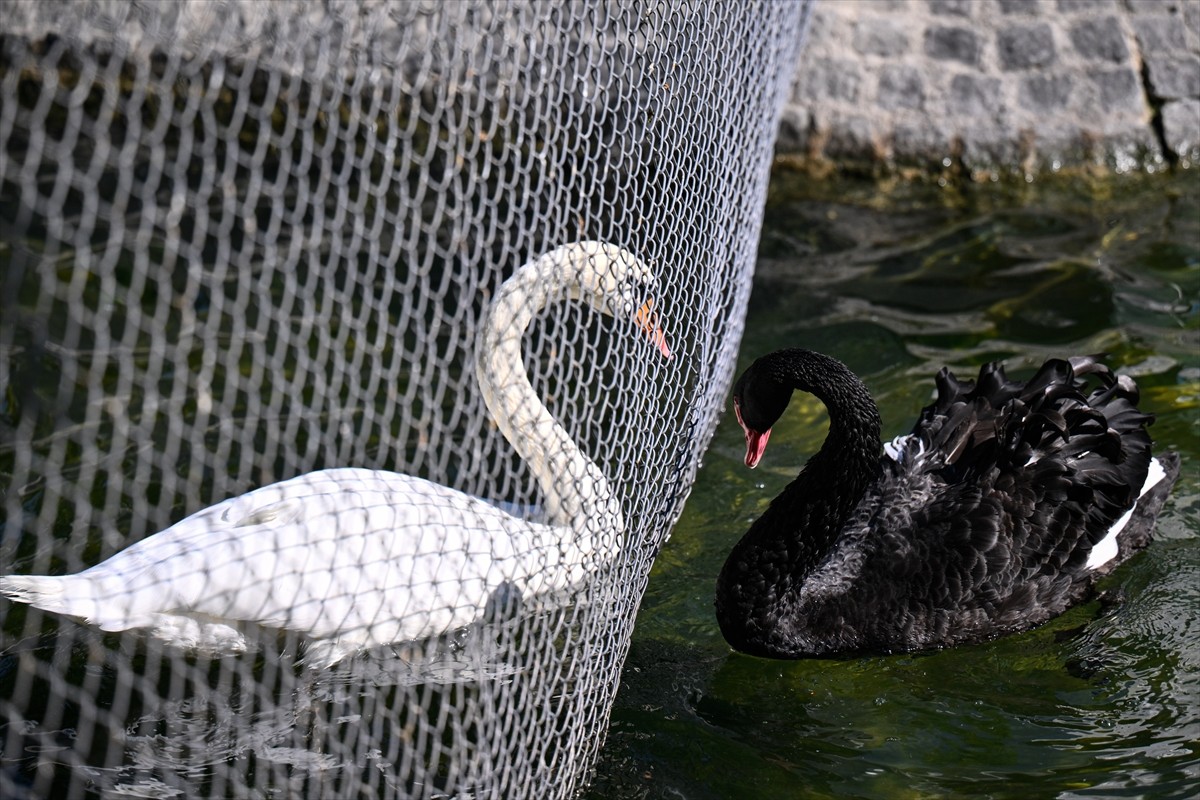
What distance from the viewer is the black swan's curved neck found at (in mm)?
3350

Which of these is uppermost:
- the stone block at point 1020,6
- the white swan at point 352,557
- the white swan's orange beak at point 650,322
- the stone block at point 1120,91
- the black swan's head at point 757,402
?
the stone block at point 1020,6

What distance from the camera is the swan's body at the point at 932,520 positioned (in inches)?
134

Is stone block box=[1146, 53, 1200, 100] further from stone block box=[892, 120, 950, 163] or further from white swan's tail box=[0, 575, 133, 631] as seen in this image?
white swan's tail box=[0, 575, 133, 631]

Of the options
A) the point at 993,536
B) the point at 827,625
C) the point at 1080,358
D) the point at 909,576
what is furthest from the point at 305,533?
the point at 1080,358

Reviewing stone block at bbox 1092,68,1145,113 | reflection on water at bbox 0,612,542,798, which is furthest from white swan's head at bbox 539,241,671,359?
stone block at bbox 1092,68,1145,113

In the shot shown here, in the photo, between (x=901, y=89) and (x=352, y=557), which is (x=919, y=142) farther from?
(x=352, y=557)

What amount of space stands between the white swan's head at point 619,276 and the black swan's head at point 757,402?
0.96 ft

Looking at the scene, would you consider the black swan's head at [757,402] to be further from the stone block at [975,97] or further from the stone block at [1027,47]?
the stone block at [1027,47]

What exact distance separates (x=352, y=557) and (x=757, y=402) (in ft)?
4.01

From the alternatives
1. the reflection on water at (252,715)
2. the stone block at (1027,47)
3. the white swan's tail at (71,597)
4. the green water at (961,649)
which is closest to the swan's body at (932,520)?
the green water at (961,649)

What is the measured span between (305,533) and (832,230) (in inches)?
155

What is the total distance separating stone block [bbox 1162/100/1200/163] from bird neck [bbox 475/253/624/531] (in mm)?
4211

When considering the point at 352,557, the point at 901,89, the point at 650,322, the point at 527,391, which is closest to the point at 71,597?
the point at 352,557

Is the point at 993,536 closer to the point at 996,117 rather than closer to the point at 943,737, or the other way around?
the point at 943,737
